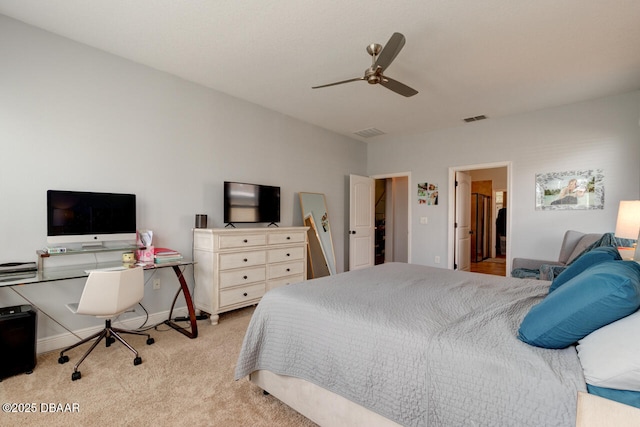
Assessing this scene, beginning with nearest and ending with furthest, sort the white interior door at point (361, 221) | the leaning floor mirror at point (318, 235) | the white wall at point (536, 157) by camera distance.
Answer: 1. the white wall at point (536, 157)
2. the leaning floor mirror at point (318, 235)
3. the white interior door at point (361, 221)

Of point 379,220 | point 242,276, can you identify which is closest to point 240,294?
point 242,276

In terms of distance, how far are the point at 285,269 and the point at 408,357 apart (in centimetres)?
274

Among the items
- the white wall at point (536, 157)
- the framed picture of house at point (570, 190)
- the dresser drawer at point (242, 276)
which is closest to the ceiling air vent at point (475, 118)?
the white wall at point (536, 157)

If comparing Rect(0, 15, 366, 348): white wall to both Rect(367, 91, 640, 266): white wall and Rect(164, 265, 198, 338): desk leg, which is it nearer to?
Rect(164, 265, 198, 338): desk leg

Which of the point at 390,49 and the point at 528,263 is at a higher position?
the point at 390,49

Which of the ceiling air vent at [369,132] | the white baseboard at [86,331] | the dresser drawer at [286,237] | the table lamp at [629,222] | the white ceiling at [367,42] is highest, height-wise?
the white ceiling at [367,42]

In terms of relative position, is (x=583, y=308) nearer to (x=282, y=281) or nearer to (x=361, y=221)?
(x=282, y=281)

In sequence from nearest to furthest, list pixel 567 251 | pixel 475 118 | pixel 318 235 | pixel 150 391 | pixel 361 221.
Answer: pixel 150 391
pixel 567 251
pixel 475 118
pixel 318 235
pixel 361 221

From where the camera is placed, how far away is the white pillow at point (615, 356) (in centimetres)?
86

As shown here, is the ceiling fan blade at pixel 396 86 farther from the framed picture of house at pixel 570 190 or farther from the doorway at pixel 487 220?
the doorway at pixel 487 220

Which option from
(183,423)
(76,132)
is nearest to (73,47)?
(76,132)

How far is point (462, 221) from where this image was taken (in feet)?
17.0

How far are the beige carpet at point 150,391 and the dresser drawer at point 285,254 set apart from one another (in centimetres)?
124

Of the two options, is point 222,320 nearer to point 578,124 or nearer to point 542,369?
point 542,369
